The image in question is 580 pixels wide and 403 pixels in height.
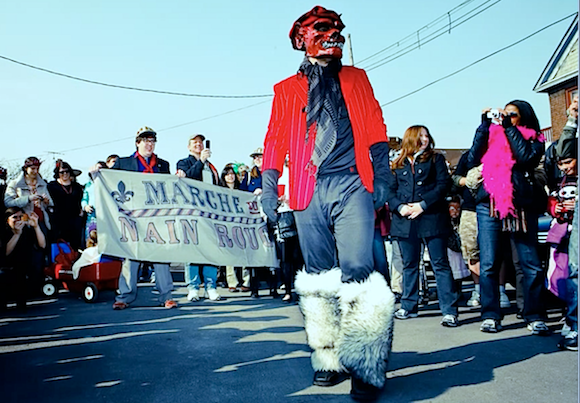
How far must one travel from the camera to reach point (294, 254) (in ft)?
25.6

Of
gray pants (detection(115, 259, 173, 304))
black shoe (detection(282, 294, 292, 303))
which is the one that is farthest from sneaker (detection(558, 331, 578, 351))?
gray pants (detection(115, 259, 173, 304))

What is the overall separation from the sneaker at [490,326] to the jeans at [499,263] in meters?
0.04

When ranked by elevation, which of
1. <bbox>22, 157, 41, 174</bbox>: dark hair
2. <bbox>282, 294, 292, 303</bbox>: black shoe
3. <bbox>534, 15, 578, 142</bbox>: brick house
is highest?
<bbox>534, 15, 578, 142</bbox>: brick house

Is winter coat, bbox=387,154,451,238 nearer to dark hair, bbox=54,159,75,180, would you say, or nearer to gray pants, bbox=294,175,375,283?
gray pants, bbox=294,175,375,283

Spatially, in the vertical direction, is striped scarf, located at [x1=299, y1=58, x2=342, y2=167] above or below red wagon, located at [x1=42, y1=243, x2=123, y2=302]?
above

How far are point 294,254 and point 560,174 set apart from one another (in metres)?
3.72

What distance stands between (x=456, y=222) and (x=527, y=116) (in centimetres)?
274

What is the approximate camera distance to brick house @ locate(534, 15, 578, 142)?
2694cm

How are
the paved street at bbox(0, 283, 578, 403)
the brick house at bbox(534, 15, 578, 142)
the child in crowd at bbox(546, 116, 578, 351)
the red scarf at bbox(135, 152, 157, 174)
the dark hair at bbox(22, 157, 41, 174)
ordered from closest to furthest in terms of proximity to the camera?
the paved street at bbox(0, 283, 578, 403) → the child in crowd at bbox(546, 116, 578, 351) → the red scarf at bbox(135, 152, 157, 174) → the dark hair at bbox(22, 157, 41, 174) → the brick house at bbox(534, 15, 578, 142)

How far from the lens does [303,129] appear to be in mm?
3768

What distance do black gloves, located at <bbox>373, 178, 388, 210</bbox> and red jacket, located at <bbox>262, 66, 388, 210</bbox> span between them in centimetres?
4

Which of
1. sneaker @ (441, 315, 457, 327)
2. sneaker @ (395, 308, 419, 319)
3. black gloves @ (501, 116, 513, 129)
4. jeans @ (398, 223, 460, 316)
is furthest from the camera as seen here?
sneaker @ (395, 308, 419, 319)

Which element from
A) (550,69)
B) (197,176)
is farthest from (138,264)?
(550,69)

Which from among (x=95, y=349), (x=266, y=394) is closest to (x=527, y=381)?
(x=266, y=394)
